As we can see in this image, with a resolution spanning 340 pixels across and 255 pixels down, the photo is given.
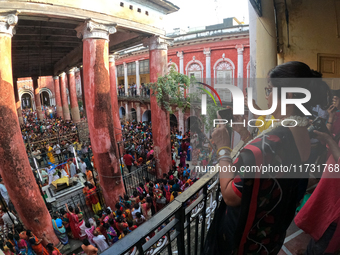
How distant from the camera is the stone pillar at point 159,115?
8.31m

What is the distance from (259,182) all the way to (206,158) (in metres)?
8.23

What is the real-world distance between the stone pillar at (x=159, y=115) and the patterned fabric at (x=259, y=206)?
710 centimetres

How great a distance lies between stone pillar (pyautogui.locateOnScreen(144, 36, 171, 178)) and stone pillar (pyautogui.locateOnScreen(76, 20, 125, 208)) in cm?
208

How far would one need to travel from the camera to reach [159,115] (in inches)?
337

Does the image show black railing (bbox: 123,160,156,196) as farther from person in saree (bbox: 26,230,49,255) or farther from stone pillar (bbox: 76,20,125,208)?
person in saree (bbox: 26,230,49,255)

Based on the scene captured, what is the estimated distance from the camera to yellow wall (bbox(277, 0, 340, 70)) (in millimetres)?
3954

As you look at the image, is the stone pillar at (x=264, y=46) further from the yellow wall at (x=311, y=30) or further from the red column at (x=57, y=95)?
the red column at (x=57, y=95)

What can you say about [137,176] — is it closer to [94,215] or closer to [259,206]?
[94,215]

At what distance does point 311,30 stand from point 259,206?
168 inches

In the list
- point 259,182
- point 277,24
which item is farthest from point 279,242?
point 277,24

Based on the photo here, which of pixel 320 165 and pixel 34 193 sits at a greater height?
pixel 320 165

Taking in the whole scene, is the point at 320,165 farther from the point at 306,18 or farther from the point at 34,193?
the point at 34,193

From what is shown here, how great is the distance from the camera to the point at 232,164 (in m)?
1.39

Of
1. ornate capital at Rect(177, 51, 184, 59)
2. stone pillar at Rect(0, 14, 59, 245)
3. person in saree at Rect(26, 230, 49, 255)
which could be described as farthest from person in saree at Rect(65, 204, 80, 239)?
ornate capital at Rect(177, 51, 184, 59)
